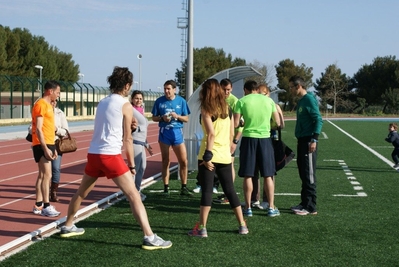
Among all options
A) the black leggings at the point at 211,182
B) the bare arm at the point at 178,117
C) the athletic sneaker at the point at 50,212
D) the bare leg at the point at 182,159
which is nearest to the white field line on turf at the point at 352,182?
the bare leg at the point at 182,159

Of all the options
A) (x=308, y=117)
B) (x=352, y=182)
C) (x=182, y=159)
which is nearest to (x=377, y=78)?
(x=352, y=182)

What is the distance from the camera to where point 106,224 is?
26.0ft

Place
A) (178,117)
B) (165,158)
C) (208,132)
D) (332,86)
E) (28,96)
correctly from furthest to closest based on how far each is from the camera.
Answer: (332,86) → (28,96) → (165,158) → (178,117) → (208,132)

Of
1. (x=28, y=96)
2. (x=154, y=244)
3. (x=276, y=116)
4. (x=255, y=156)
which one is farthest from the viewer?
(x=28, y=96)

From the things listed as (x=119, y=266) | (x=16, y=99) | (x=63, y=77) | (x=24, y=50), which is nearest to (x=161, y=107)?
(x=119, y=266)

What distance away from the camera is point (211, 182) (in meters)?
7.18

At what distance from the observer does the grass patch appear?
6.12 metres

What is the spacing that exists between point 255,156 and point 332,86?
80537 millimetres

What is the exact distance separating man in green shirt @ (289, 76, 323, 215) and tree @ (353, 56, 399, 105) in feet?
263

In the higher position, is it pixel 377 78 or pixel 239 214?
pixel 377 78

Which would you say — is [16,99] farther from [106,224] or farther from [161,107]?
[106,224]

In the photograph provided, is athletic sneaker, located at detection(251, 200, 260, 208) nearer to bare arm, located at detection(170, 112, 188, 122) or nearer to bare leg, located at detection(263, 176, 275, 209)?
bare leg, located at detection(263, 176, 275, 209)

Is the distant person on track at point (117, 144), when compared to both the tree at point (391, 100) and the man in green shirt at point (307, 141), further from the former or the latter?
the tree at point (391, 100)

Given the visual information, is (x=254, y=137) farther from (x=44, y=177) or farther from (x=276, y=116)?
(x=44, y=177)
